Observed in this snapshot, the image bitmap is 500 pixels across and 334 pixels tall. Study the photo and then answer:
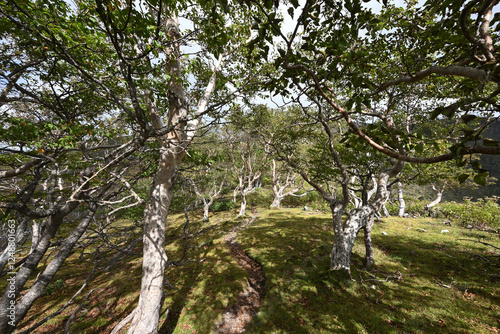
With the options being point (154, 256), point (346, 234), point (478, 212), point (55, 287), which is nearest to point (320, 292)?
point (346, 234)

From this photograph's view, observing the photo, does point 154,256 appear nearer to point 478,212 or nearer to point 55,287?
point 55,287

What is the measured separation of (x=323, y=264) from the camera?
9125 mm

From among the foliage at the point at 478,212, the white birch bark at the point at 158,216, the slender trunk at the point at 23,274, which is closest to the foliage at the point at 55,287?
the slender trunk at the point at 23,274

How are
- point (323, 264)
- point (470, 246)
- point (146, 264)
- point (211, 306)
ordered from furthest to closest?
point (470, 246) < point (323, 264) < point (211, 306) < point (146, 264)

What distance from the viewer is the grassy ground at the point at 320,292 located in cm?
581

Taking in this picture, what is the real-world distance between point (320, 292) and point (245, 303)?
129 inches

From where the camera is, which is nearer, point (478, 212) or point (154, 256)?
point (154, 256)

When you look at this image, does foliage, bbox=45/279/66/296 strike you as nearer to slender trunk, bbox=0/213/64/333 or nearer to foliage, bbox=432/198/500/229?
slender trunk, bbox=0/213/64/333

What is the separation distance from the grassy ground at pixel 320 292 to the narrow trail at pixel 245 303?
1.06 feet

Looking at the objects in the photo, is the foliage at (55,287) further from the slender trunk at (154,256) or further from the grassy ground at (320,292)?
the slender trunk at (154,256)

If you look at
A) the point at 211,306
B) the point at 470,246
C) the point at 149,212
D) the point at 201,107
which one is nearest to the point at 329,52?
the point at 201,107

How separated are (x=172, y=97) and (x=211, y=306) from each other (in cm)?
824

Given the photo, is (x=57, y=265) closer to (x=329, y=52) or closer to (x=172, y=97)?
(x=172, y=97)

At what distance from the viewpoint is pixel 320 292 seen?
7309 mm
